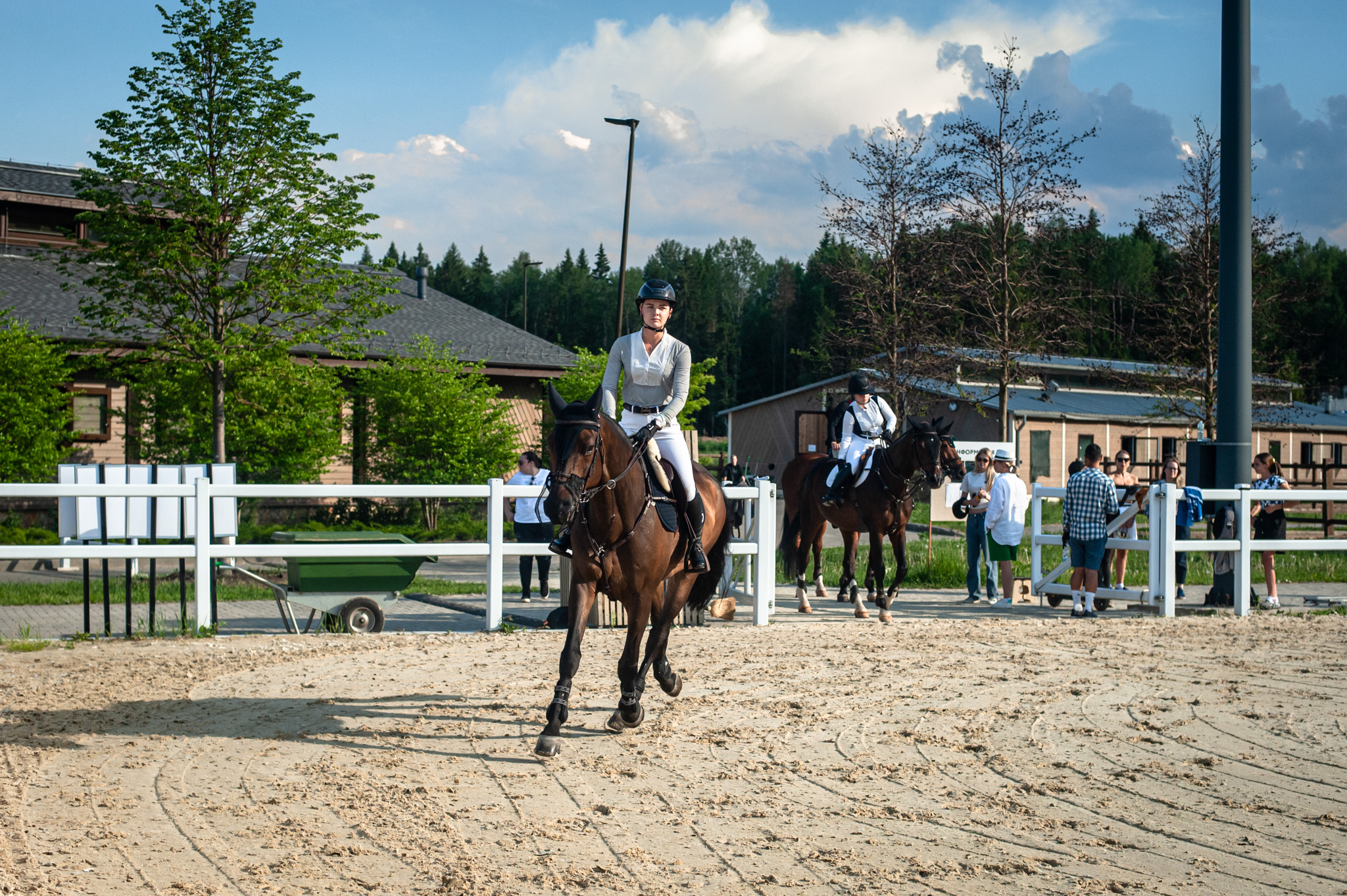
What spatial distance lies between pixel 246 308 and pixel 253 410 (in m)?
3.48

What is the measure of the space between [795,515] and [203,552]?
7764 millimetres

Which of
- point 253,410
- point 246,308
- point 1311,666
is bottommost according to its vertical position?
point 1311,666

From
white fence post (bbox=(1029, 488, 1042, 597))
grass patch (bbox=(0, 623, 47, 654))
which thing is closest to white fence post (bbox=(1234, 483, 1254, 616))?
white fence post (bbox=(1029, 488, 1042, 597))

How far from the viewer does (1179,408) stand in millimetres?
34719

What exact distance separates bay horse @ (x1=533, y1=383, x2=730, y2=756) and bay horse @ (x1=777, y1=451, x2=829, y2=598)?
7498mm

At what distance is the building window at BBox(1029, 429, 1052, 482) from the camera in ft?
138

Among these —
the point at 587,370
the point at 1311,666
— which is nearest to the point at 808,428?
the point at 587,370

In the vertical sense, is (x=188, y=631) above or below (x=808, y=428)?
below

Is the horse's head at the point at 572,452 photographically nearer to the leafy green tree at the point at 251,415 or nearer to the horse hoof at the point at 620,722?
the horse hoof at the point at 620,722

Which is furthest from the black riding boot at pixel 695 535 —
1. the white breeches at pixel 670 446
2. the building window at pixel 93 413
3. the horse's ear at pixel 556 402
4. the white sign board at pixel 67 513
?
the building window at pixel 93 413

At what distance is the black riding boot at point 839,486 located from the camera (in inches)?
547

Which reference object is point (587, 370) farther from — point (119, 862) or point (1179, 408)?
point (119, 862)

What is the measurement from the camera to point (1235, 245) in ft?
44.9

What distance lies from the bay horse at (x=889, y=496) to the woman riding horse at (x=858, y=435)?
0.56 feet
